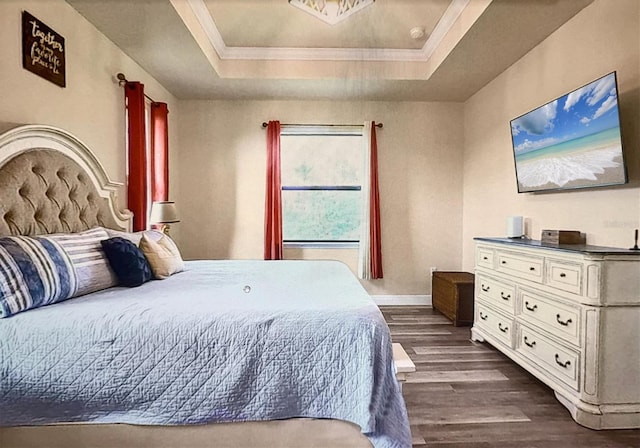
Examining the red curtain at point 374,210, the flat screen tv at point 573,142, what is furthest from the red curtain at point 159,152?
the flat screen tv at point 573,142

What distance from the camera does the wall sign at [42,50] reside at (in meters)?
2.14

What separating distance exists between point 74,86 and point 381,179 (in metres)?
3.27

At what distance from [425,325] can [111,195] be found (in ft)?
10.3

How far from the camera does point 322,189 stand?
477 cm

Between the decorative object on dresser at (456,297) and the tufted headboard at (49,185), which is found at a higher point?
the tufted headboard at (49,185)

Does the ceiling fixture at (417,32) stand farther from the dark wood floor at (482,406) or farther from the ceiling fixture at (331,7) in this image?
the dark wood floor at (482,406)

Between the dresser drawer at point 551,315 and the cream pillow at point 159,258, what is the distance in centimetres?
244

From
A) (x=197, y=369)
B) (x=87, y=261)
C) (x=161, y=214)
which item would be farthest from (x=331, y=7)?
(x=197, y=369)

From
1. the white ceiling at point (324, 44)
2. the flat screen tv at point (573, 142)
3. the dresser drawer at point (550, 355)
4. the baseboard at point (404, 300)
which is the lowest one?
the baseboard at point (404, 300)

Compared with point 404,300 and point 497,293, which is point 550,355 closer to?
point 497,293

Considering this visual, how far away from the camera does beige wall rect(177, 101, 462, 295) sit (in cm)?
→ 459

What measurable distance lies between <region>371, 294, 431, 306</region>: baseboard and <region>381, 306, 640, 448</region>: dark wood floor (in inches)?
54.1

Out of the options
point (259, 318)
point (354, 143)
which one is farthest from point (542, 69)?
point (259, 318)

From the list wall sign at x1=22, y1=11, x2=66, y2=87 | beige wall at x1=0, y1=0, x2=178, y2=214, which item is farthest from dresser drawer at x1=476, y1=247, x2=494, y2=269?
wall sign at x1=22, y1=11, x2=66, y2=87
